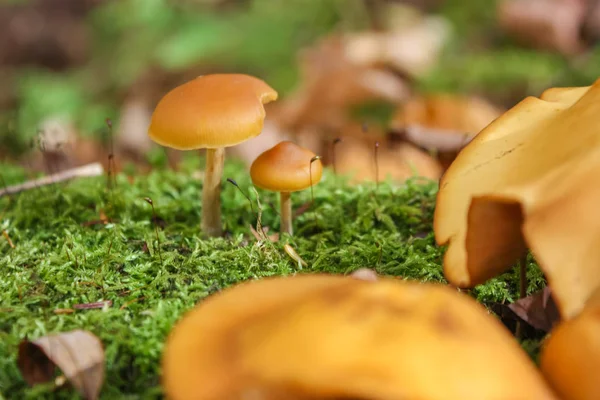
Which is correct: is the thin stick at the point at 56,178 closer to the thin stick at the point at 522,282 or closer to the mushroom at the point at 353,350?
the mushroom at the point at 353,350

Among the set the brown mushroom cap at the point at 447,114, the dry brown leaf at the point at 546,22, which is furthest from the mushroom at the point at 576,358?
the dry brown leaf at the point at 546,22

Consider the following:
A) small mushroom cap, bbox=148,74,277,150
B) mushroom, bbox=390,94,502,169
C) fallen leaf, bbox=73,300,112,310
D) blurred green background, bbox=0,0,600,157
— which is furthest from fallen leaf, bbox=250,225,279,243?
blurred green background, bbox=0,0,600,157

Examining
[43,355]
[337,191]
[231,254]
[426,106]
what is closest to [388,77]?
[426,106]

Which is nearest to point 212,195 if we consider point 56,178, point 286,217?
point 286,217

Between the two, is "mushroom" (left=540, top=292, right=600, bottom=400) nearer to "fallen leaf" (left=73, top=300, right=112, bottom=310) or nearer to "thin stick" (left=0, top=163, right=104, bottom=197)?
"fallen leaf" (left=73, top=300, right=112, bottom=310)

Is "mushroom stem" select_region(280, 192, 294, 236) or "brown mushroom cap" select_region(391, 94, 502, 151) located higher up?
"mushroom stem" select_region(280, 192, 294, 236)

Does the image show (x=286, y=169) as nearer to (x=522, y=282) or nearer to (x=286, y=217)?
(x=286, y=217)
